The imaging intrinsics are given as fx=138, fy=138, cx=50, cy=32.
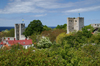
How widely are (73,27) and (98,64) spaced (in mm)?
28771

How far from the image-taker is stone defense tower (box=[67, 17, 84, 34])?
123 ft

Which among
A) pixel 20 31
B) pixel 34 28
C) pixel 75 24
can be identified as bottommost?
pixel 20 31

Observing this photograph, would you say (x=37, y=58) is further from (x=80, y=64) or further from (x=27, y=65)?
(x=80, y=64)

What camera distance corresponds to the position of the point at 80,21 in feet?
124

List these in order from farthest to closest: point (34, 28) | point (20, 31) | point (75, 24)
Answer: point (20, 31) → point (34, 28) → point (75, 24)

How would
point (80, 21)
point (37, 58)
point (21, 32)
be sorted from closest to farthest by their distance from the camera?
point (37, 58)
point (80, 21)
point (21, 32)

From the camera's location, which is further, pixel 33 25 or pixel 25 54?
pixel 33 25

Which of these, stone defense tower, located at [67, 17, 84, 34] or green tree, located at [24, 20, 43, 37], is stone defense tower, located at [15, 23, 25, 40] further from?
→ stone defense tower, located at [67, 17, 84, 34]

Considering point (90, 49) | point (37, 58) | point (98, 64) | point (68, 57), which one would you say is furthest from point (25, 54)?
point (90, 49)

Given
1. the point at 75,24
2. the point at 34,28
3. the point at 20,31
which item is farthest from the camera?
the point at 20,31

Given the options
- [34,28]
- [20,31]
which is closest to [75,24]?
[34,28]

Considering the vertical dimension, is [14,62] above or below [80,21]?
below

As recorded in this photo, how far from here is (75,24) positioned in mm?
38406

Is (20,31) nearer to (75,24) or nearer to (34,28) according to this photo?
(34,28)
